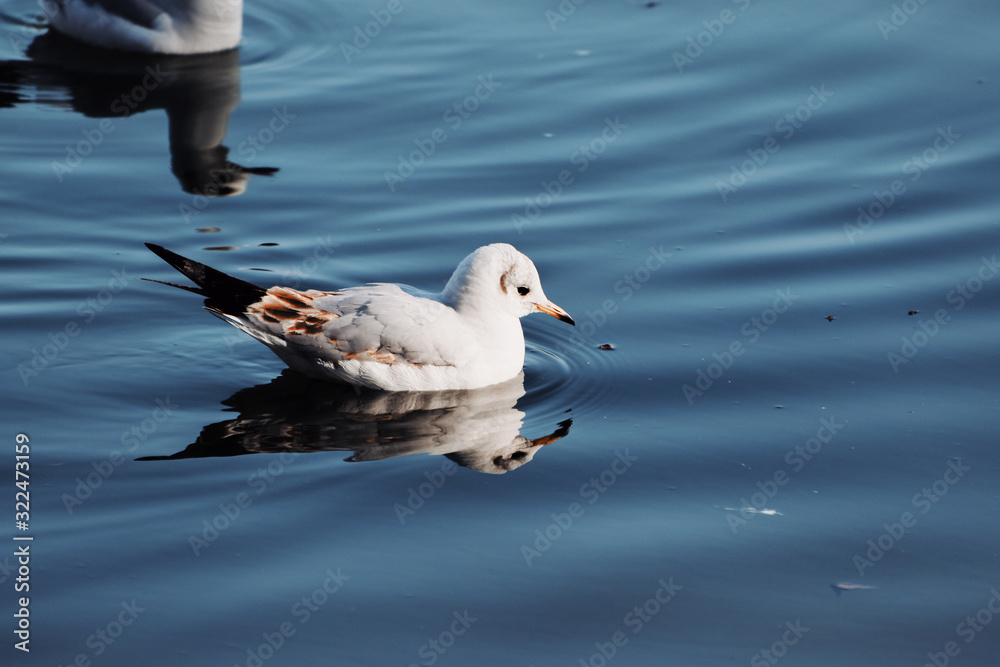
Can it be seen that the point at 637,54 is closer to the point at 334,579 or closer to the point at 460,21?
the point at 460,21

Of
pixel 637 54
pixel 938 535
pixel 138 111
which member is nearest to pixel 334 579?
pixel 938 535

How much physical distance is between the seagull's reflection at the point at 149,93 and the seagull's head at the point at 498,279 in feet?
10.7

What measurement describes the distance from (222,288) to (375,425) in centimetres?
128

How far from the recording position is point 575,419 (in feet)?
25.8

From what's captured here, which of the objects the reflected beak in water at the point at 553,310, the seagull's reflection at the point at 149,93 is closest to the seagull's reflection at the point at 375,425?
the reflected beak in water at the point at 553,310

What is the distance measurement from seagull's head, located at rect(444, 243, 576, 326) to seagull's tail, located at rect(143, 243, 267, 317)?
120 centimetres

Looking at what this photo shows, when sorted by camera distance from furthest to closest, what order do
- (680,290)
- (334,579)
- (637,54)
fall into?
(637,54)
(680,290)
(334,579)

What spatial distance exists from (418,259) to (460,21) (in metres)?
5.12

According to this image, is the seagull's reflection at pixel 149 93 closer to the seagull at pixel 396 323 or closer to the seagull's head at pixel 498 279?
the seagull at pixel 396 323

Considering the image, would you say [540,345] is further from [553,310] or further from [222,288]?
[222,288]

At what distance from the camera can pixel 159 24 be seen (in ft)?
44.3

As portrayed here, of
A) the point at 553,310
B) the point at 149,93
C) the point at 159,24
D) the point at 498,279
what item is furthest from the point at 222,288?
the point at 159,24

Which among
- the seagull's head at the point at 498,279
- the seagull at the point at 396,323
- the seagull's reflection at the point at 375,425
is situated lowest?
the seagull's reflection at the point at 375,425

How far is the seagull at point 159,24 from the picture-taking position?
43.9 ft
